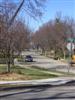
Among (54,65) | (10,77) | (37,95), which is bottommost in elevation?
(54,65)

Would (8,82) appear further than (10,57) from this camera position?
No

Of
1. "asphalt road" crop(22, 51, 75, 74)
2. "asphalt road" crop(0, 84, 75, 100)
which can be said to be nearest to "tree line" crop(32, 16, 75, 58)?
"asphalt road" crop(22, 51, 75, 74)

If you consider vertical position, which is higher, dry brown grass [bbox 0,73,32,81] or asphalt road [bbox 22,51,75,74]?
→ dry brown grass [bbox 0,73,32,81]

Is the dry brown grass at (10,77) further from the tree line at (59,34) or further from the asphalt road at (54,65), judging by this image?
the tree line at (59,34)

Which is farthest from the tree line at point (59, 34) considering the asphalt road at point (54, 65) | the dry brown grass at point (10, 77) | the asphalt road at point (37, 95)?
the asphalt road at point (37, 95)

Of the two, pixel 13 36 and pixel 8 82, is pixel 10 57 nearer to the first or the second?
pixel 13 36

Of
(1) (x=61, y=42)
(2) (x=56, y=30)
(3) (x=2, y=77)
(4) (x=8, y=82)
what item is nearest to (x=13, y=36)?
(3) (x=2, y=77)

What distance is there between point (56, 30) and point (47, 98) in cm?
7948

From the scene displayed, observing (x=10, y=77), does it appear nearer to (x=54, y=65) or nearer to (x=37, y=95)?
(x=37, y=95)

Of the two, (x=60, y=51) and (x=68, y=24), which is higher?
(x=68, y=24)

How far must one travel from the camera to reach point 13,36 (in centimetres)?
2916

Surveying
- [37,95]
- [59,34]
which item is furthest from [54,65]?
[37,95]

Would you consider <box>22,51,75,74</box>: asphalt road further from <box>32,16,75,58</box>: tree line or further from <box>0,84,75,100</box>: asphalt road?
<box>0,84,75,100</box>: asphalt road

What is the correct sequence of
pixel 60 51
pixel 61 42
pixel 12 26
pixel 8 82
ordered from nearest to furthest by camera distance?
pixel 8 82 < pixel 12 26 < pixel 61 42 < pixel 60 51
